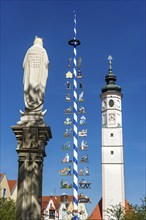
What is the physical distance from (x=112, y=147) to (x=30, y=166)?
54.3m

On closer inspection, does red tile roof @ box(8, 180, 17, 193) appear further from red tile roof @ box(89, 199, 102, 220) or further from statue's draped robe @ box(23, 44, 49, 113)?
statue's draped robe @ box(23, 44, 49, 113)

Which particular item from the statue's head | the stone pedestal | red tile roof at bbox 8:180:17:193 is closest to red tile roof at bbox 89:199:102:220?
red tile roof at bbox 8:180:17:193

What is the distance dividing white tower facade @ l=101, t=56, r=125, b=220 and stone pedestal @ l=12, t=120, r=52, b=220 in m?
51.4

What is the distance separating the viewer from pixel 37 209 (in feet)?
29.2

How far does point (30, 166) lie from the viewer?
30.1ft

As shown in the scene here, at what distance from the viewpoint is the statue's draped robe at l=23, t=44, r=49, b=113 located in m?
9.77

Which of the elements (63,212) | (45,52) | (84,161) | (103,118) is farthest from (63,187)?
(103,118)

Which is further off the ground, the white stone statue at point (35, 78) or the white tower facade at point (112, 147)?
the white tower facade at point (112, 147)

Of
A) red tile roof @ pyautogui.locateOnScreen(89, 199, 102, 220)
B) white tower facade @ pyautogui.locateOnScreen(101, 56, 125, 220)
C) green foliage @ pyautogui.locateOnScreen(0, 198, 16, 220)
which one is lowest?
green foliage @ pyautogui.locateOnScreen(0, 198, 16, 220)

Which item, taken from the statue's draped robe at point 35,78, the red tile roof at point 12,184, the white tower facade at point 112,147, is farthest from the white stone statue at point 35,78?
the white tower facade at point 112,147

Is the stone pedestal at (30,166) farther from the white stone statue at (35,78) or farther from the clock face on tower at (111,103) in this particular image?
the clock face on tower at (111,103)

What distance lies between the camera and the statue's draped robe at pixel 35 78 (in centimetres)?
977

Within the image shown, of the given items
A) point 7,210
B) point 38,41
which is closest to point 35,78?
point 38,41

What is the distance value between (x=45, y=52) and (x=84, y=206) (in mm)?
58193
